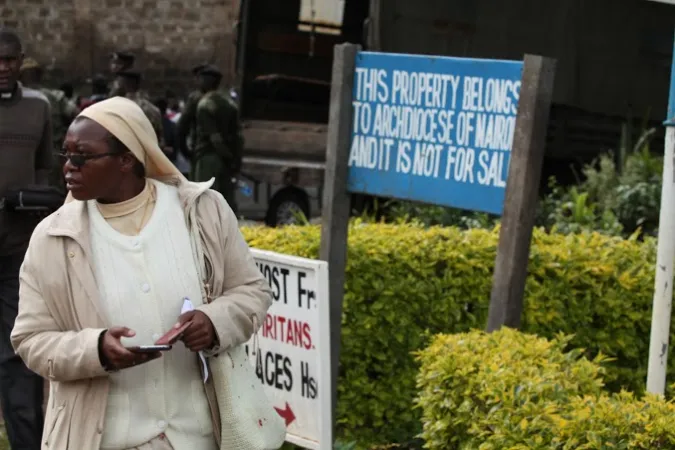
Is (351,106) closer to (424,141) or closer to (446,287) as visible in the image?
(424,141)

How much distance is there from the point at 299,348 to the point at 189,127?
29.6ft

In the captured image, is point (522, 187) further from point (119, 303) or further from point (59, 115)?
point (59, 115)

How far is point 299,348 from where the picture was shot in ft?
18.9

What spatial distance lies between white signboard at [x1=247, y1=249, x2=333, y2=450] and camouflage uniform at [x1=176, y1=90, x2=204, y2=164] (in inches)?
328

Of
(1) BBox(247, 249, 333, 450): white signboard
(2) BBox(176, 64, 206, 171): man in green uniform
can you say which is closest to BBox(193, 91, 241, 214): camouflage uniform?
(2) BBox(176, 64, 206, 171): man in green uniform

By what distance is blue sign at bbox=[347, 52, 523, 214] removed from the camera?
5.45 m

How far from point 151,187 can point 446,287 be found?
111 inches

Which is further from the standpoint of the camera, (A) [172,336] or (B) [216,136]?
(B) [216,136]

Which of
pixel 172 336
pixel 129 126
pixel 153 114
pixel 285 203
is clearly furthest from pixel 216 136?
pixel 172 336

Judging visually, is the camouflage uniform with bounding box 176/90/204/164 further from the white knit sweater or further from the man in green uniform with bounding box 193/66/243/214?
the white knit sweater

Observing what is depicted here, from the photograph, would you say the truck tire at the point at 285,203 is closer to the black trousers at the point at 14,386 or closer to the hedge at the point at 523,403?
the black trousers at the point at 14,386

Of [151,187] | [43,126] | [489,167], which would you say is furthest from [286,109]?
[151,187]

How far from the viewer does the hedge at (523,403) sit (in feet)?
13.2

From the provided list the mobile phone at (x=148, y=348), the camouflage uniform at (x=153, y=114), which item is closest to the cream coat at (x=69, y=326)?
the mobile phone at (x=148, y=348)
